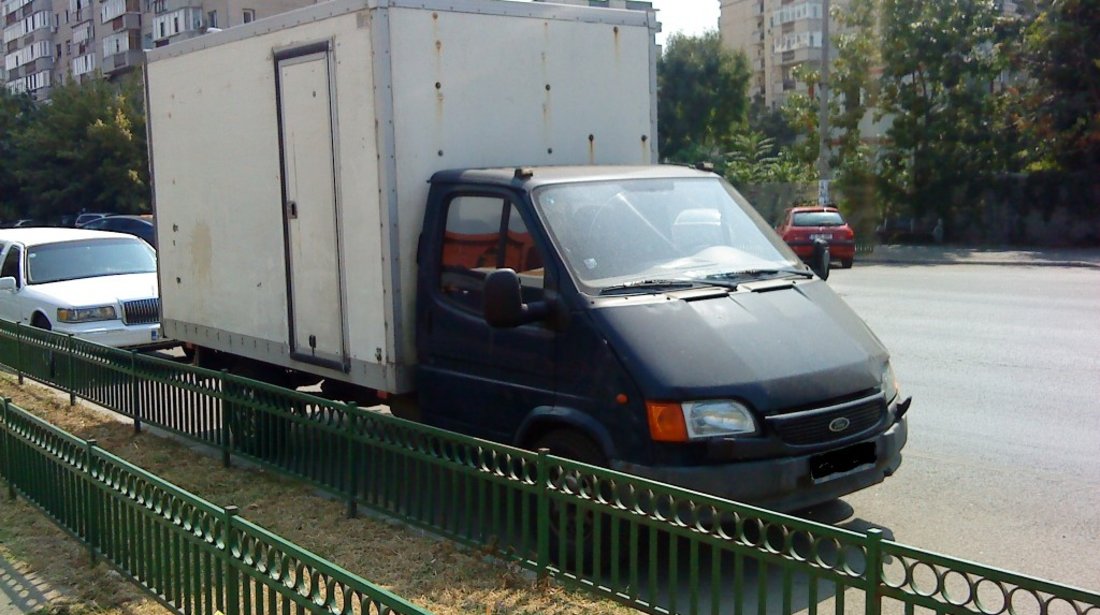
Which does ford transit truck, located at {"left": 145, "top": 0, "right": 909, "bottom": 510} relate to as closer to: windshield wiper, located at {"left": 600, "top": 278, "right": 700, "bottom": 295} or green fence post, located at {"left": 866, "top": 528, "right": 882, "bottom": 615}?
windshield wiper, located at {"left": 600, "top": 278, "right": 700, "bottom": 295}

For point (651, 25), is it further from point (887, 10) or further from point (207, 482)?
point (887, 10)

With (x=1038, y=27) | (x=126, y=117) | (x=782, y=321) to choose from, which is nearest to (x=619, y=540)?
(x=782, y=321)

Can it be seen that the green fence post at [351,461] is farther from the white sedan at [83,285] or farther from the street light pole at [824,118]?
the street light pole at [824,118]

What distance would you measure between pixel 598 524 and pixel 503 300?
51.1 inches

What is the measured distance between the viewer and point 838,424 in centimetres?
574

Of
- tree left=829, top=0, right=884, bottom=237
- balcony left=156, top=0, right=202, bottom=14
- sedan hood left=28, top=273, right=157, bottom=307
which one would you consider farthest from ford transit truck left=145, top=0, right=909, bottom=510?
balcony left=156, top=0, right=202, bottom=14

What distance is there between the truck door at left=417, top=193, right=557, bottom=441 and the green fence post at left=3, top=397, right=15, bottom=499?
2.56m

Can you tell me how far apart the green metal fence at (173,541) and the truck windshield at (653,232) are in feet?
7.19

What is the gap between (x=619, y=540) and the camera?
200 inches

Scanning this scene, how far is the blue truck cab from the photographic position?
18.0ft

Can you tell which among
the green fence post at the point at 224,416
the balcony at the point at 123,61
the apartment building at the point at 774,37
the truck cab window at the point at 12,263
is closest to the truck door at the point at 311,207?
the green fence post at the point at 224,416

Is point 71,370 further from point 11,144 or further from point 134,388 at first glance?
point 11,144

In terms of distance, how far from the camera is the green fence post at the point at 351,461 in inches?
256

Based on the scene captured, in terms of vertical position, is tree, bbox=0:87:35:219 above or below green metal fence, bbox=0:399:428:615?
above
